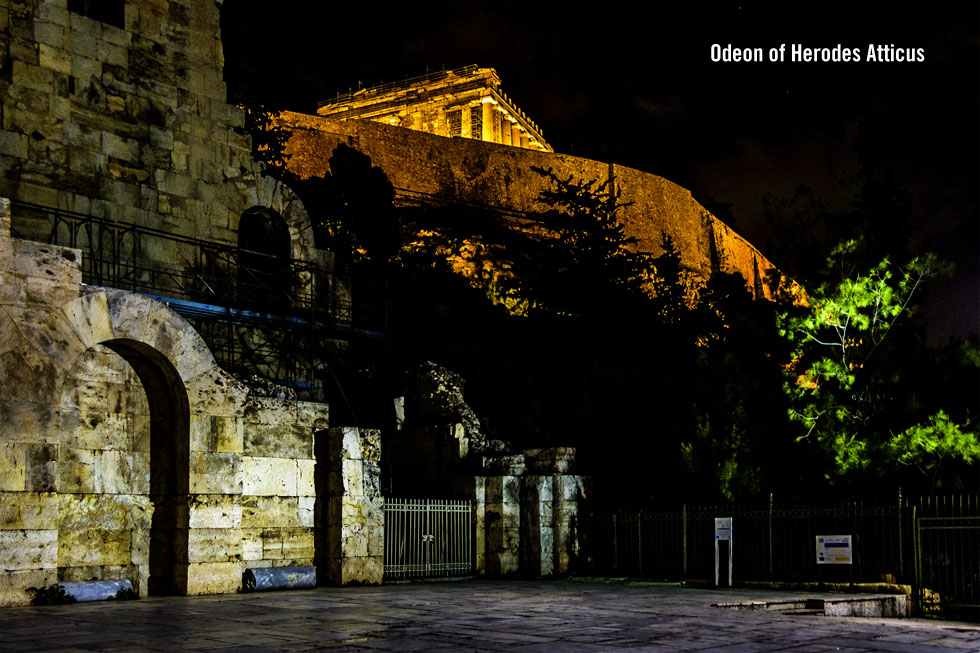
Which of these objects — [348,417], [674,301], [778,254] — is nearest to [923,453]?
[778,254]

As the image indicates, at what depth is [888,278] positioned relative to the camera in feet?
69.6

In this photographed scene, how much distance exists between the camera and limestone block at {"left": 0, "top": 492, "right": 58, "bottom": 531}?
40.5 feet

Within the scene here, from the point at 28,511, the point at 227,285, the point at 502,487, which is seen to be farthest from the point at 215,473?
the point at 502,487

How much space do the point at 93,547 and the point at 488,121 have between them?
82.6 metres

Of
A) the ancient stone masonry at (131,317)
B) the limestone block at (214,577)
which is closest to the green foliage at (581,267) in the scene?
the ancient stone masonry at (131,317)

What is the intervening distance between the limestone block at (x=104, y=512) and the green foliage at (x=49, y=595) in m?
1.13

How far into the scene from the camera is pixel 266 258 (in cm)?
2027

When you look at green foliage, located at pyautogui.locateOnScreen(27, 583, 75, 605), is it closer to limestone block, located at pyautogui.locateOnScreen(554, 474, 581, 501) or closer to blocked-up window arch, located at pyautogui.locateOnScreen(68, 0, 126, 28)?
limestone block, located at pyautogui.locateOnScreen(554, 474, 581, 501)

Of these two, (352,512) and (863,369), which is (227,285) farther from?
(863,369)

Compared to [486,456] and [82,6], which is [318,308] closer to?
[486,456]

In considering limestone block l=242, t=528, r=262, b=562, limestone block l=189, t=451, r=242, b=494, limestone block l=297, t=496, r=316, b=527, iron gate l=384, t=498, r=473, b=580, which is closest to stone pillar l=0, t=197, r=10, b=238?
limestone block l=189, t=451, r=242, b=494

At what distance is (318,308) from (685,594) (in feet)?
30.9

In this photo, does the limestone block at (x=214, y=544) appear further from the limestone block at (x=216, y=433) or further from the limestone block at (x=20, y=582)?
the limestone block at (x=20, y=582)

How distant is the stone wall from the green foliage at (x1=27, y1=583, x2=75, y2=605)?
87 millimetres
